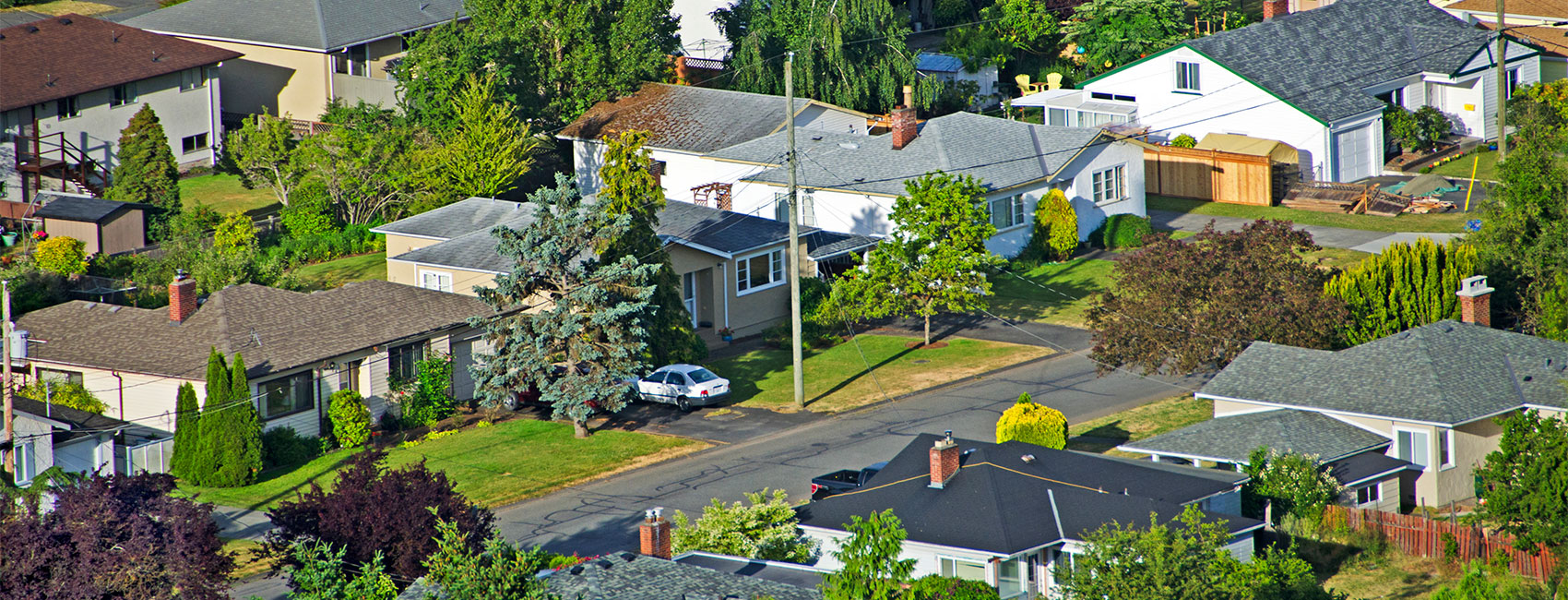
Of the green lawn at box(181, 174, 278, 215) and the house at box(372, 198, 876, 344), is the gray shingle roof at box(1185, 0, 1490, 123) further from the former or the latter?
the green lawn at box(181, 174, 278, 215)

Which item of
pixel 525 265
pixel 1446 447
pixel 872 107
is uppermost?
pixel 872 107

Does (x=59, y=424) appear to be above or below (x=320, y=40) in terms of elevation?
below

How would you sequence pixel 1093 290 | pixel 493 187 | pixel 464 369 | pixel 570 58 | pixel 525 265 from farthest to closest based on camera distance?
pixel 570 58 → pixel 493 187 → pixel 1093 290 → pixel 464 369 → pixel 525 265

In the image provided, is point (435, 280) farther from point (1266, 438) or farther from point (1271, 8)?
point (1271, 8)

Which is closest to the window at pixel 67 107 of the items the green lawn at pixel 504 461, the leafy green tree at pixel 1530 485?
the green lawn at pixel 504 461

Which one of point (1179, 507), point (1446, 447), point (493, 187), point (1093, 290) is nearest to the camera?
point (1179, 507)

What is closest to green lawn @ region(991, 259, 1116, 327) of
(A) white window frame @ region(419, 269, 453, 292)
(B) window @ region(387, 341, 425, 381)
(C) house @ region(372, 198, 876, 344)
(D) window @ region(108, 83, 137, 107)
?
(C) house @ region(372, 198, 876, 344)

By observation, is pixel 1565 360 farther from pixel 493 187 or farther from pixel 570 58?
pixel 570 58

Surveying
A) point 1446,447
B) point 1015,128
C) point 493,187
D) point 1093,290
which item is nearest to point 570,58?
point 493,187
